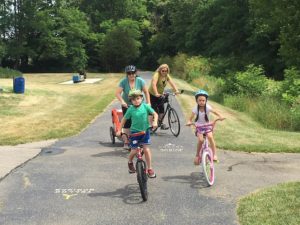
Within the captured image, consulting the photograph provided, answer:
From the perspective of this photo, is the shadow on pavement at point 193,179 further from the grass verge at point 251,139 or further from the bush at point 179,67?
the bush at point 179,67

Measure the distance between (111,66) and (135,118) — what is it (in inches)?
2508

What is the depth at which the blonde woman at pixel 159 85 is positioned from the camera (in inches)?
463

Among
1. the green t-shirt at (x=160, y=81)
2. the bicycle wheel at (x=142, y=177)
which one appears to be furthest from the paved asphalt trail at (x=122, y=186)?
the green t-shirt at (x=160, y=81)

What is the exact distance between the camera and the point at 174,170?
884 cm

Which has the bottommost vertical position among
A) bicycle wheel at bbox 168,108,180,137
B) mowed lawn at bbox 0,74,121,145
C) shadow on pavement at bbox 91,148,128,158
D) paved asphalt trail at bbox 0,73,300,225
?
mowed lawn at bbox 0,74,121,145

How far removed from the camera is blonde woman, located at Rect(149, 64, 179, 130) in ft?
38.5

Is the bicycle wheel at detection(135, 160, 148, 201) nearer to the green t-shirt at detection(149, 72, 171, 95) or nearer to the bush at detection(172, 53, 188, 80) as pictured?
the green t-shirt at detection(149, 72, 171, 95)

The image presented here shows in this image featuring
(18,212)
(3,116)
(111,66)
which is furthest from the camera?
(111,66)

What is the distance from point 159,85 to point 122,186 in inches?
192

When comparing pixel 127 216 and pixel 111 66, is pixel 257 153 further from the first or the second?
pixel 111 66

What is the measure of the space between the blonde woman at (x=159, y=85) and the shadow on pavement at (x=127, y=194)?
182 inches

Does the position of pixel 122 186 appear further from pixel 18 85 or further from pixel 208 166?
pixel 18 85

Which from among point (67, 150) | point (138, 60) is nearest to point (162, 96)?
point (67, 150)

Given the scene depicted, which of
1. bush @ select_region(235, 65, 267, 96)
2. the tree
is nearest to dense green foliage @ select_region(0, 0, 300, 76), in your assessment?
the tree
